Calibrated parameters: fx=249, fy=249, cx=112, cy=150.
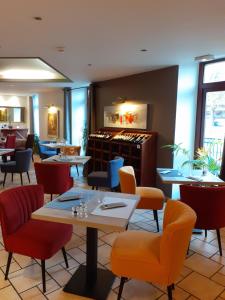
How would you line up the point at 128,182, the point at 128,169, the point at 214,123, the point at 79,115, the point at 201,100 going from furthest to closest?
1. the point at 79,115
2. the point at 201,100
3. the point at 214,123
4. the point at 128,169
5. the point at 128,182

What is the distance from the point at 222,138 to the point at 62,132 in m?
5.70

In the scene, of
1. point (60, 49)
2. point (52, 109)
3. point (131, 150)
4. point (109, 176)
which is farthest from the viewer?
point (52, 109)

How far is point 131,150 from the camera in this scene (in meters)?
5.05

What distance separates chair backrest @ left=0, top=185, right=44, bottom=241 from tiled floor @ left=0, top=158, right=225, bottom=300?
1.51 feet

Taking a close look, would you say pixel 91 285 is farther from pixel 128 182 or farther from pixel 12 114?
pixel 12 114

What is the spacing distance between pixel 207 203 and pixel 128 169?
1.24m

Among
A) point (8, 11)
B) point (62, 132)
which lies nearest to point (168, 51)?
point (8, 11)

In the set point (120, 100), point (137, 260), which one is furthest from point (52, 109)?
point (137, 260)

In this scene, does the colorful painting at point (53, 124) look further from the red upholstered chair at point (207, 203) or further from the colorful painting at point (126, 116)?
the red upholstered chair at point (207, 203)

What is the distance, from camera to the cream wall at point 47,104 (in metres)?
8.65

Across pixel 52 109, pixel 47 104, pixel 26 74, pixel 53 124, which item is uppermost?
pixel 26 74

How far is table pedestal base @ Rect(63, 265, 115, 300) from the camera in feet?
6.93

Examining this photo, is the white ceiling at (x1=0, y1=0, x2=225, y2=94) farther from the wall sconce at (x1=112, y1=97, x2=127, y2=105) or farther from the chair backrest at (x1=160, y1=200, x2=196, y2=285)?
the chair backrest at (x1=160, y1=200, x2=196, y2=285)

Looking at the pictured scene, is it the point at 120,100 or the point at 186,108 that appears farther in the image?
the point at 120,100
